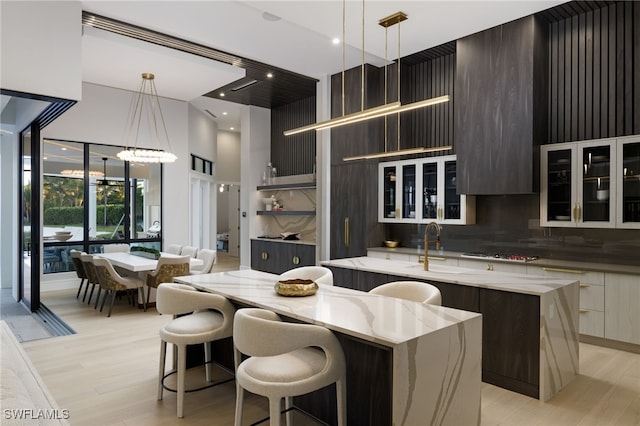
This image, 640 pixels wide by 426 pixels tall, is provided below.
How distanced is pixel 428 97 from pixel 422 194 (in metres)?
1.44

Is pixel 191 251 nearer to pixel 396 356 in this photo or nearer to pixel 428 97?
pixel 428 97

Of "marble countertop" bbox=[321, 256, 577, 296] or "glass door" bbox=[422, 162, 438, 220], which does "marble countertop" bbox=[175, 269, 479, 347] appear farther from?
"glass door" bbox=[422, 162, 438, 220]

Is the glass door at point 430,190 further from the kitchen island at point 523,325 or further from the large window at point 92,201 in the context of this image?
the large window at point 92,201

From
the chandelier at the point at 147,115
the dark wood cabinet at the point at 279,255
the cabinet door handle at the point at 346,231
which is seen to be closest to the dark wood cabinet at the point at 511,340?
the cabinet door handle at the point at 346,231

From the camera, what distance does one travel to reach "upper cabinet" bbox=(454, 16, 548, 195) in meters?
4.54

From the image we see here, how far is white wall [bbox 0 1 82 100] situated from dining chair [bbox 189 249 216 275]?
2729 millimetres

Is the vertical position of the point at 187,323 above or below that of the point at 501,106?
below

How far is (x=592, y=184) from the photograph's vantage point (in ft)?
14.0

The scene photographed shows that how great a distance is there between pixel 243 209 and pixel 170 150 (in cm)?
179

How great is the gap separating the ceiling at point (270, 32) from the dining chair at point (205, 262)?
2.71 metres

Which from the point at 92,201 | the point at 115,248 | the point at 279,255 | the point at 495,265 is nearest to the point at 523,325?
the point at 495,265

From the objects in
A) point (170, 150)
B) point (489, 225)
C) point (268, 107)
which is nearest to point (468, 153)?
point (489, 225)

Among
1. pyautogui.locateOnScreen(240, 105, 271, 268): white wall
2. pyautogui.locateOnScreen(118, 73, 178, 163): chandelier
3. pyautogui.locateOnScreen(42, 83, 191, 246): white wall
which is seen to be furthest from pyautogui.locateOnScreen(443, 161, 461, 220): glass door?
pyautogui.locateOnScreen(42, 83, 191, 246): white wall

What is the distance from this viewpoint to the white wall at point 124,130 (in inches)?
277
